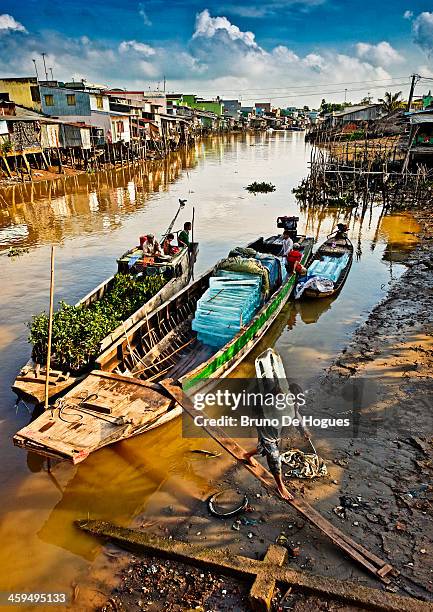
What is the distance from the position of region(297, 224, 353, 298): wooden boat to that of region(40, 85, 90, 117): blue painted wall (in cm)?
2926

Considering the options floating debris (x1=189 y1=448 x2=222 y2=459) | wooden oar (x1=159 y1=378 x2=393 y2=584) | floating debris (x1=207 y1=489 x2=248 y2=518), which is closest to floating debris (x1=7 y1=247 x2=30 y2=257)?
floating debris (x1=189 y1=448 x2=222 y2=459)

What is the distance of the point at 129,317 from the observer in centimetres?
820

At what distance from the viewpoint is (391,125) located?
1298 inches

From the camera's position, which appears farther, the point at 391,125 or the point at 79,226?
the point at 391,125

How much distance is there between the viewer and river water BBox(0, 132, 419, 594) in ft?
17.5

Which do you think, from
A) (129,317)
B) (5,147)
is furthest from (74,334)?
(5,147)

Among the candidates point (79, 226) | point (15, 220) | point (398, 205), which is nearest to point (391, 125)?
point (398, 205)

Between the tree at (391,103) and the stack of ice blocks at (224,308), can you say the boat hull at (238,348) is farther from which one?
the tree at (391,103)

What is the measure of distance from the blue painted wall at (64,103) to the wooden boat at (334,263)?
29.3m

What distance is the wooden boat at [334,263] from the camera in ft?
38.2

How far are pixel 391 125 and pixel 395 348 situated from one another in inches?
1185

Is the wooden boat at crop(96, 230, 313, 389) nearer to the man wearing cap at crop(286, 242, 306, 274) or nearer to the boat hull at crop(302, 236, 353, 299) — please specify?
the man wearing cap at crop(286, 242, 306, 274)

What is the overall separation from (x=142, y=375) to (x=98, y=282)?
6276 millimetres

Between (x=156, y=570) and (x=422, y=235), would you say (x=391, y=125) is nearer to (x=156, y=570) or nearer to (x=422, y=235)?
(x=422, y=235)
